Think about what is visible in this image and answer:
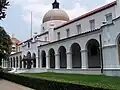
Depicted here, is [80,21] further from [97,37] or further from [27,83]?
[27,83]

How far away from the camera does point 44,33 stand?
53.8 metres

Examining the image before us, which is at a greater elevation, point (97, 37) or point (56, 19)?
point (56, 19)

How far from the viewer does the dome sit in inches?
2134

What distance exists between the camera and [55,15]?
2138 inches

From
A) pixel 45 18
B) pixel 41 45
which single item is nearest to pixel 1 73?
pixel 41 45

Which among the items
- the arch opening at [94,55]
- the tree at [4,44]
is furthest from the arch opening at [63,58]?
the tree at [4,44]

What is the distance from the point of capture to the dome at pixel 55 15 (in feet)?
178

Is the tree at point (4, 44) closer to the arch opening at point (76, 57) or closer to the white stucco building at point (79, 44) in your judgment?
the white stucco building at point (79, 44)

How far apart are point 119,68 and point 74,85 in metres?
12.4

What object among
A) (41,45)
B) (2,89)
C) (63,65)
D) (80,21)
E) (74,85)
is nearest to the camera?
(74,85)

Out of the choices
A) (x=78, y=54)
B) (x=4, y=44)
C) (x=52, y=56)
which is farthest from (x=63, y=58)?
(x=4, y=44)

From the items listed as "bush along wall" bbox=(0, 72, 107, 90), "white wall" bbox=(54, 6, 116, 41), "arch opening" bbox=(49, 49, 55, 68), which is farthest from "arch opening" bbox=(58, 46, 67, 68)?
"bush along wall" bbox=(0, 72, 107, 90)

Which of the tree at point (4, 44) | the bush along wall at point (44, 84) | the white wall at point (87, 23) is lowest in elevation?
the bush along wall at point (44, 84)

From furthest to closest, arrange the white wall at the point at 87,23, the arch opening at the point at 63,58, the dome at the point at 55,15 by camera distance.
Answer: the dome at the point at 55,15 → the arch opening at the point at 63,58 → the white wall at the point at 87,23
